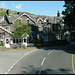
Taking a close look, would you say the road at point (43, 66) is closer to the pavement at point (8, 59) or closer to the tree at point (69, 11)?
the pavement at point (8, 59)

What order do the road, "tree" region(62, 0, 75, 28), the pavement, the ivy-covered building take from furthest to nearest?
the ivy-covered building, "tree" region(62, 0, 75, 28), the pavement, the road

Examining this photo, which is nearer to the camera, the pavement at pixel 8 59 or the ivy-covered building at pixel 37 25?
the pavement at pixel 8 59

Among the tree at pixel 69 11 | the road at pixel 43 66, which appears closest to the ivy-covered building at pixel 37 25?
the tree at pixel 69 11

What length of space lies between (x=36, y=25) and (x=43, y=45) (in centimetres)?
946

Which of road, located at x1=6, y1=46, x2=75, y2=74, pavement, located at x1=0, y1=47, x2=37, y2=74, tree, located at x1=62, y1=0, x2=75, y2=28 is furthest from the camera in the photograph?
tree, located at x1=62, y1=0, x2=75, y2=28

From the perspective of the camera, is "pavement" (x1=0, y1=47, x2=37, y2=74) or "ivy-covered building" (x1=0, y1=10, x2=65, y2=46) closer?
"pavement" (x1=0, y1=47, x2=37, y2=74)

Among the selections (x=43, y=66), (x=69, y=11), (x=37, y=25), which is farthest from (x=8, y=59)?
(x=37, y=25)

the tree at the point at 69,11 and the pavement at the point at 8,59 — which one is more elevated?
the tree at the point at 69,11

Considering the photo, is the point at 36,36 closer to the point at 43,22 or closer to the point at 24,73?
the point at 43,22

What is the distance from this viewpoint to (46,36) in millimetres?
49750

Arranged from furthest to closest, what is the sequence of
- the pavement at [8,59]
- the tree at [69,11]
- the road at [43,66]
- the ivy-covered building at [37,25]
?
1. the ivy-covered building at [37,25]
2. the tree at [69,11]
3. the pavement at [8,59]
4. the road at [43,66]

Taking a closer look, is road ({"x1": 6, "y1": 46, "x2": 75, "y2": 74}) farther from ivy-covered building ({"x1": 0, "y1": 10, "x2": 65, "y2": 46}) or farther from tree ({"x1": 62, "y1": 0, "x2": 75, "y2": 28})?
ivy-covered building ({"x1": 0, "y1": 10, "x2": 65, "y2": 46})

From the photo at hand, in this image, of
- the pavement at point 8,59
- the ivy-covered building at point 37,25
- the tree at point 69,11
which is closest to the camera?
the pavement at point 8,59

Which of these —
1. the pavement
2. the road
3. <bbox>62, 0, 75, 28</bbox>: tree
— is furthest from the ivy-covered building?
the road
